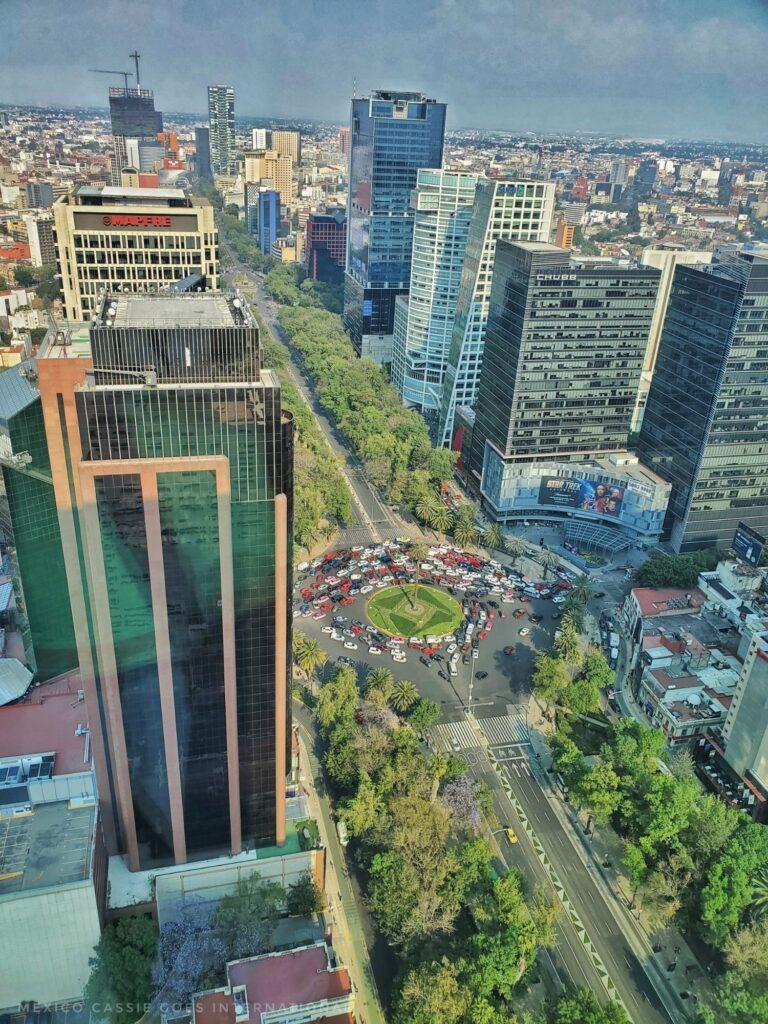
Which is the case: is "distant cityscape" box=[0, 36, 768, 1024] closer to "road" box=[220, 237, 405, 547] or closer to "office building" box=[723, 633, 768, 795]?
"office building" box=[723, 633, 768, 795]

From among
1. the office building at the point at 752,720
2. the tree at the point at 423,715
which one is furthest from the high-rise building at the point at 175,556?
the office building at the point at 752,720

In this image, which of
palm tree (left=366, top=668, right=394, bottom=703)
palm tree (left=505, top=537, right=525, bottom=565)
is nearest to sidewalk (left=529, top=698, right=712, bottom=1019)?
palm tree (left=366, top=668, right=394, bottom=703)

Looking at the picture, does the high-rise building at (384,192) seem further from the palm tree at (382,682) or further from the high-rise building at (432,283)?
the palm tree at (382,682)

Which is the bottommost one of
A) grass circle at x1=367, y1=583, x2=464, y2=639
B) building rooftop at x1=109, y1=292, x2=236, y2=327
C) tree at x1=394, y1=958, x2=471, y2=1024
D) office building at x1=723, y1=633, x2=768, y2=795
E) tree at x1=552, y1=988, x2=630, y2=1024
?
grass circle at x1=367, y1=583, x2=464, y2=639

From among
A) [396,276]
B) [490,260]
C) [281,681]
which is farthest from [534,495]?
[396,276]

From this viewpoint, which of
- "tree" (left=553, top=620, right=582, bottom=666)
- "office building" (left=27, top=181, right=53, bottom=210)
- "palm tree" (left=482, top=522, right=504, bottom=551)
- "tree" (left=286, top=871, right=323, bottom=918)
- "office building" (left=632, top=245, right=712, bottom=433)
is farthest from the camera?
"office building" (left=27, top=181, right=53, bottom=210)

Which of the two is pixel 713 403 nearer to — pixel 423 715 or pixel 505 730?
pixel 505 730

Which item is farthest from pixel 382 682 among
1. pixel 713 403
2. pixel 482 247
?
pixel 482 247
